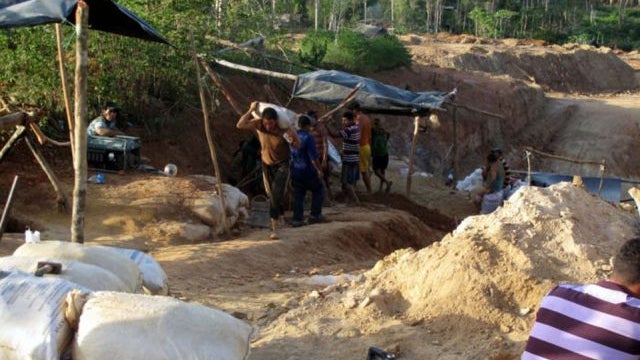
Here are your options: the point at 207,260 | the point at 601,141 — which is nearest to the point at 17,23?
the point at 207,260

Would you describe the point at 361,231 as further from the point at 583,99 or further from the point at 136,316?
the point at 583,99

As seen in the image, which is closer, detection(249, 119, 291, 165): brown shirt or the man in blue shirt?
detection(249, 119, 291, 165): brown shirt

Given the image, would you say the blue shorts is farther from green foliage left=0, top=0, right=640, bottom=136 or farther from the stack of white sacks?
the stack of white sacks

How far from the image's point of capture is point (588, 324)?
11.2ft

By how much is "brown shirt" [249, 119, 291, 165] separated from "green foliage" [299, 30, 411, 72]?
1234 cm

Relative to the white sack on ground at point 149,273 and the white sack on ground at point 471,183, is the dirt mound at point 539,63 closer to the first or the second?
the white sack on ground at point 471,183

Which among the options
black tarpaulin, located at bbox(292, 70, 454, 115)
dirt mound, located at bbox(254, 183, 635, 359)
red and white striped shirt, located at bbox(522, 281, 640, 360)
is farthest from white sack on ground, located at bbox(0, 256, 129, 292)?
black tarpaulin, located at bbox(292, 70, 454, 115)

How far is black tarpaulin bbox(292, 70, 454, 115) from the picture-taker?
13136 mm

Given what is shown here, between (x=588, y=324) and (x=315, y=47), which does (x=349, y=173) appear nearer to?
(x=315, y=47)

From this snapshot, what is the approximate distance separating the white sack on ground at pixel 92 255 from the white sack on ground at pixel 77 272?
0.28 feet

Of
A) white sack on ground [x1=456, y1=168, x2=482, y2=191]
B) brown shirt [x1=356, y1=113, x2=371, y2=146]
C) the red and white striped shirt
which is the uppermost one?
the red and white striped shirt

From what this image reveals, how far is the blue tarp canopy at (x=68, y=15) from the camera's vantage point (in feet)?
23.9

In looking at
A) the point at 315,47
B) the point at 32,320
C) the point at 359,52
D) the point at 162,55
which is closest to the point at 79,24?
the point at 32,320

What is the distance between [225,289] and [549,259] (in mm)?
2874
